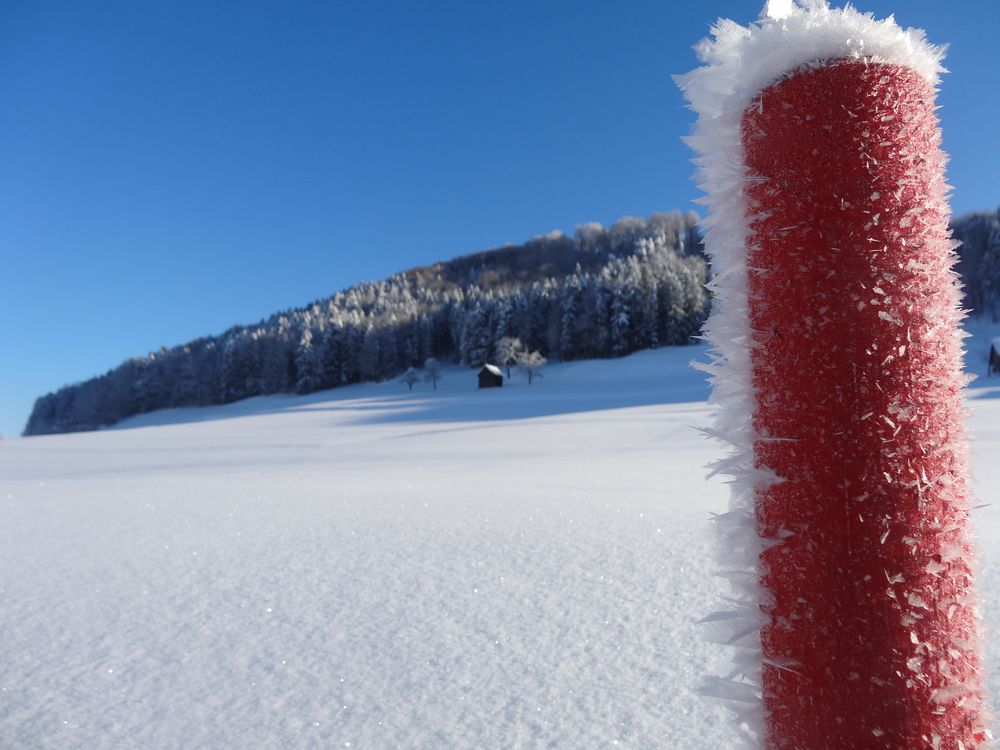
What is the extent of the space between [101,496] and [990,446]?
1133cm

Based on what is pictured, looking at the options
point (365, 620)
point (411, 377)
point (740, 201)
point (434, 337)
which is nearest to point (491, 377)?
point (411, 377)

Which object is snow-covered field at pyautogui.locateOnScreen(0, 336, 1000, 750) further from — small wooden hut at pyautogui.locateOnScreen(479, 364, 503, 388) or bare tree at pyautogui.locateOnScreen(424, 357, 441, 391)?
bare tree at pyautogui.locateOnScreen(424, 357, 441, 391)

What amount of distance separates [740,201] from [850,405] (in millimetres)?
301

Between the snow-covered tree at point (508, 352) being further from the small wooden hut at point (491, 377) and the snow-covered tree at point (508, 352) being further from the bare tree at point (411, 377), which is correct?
the bare tree at point (411, 377)

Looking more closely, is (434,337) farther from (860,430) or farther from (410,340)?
(860,430)

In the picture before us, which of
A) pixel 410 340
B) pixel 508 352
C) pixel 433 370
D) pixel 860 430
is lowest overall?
pixel 860 430

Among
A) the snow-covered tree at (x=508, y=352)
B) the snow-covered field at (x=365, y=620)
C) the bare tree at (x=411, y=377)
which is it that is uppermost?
the snow-covered tree at (x=508, y=352)

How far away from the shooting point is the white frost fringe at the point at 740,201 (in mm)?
727

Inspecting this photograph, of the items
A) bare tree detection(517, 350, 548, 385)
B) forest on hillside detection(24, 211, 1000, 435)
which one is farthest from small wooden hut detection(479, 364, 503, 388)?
forest on hillside detection(24, 211, 1000, 435)

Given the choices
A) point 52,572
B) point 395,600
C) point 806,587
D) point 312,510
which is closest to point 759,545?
point 806,587

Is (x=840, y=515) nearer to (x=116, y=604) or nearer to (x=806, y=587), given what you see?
(x=806, y=587)

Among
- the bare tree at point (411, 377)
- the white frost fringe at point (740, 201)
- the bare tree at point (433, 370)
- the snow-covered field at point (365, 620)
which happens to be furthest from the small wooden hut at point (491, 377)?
the white frost fringe at point (740, 201)

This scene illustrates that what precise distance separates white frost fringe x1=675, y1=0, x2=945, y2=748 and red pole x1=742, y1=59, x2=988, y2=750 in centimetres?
2

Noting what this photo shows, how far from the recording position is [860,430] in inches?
27.7
